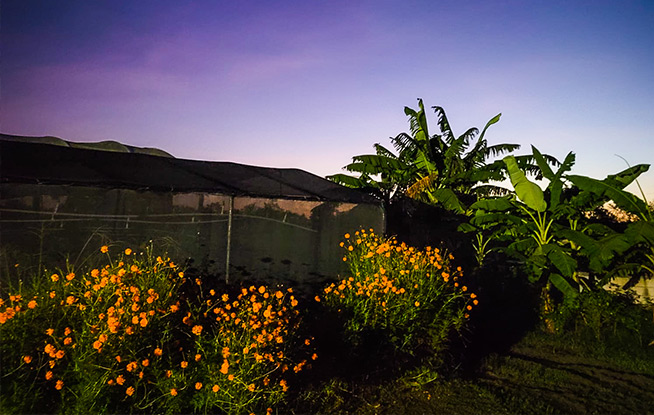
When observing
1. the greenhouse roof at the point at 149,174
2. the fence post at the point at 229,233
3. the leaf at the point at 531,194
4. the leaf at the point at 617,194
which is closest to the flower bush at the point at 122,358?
the greenhouse roof at the point at 149,174

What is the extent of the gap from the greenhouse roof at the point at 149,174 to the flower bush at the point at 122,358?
2677 millimetres

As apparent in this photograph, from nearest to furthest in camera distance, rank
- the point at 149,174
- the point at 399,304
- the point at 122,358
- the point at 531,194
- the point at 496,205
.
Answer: the point at 122,358 < the point at 399,304 < the point at 149,174 < the point at 531,194 < the point at 496,205

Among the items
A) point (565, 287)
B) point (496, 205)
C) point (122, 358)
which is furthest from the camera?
point (496, 205)

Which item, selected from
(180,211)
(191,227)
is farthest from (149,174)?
(191,227)

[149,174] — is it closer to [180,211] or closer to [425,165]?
[180,211]

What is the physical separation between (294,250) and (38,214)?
3595mm

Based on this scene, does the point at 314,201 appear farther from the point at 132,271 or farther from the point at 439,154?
the point at 439,154

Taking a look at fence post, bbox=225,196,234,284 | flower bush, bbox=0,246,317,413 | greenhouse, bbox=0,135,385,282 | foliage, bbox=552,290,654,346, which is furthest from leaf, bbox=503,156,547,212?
flower bush, bbox=0,246,317,413

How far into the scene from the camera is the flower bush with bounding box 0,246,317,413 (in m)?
3.29

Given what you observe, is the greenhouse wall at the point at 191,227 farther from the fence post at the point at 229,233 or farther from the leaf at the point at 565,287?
the leaf at the point at 565,287

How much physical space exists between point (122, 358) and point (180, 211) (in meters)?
3.68

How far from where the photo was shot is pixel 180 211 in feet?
22.4

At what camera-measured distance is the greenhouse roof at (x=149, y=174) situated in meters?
6.09

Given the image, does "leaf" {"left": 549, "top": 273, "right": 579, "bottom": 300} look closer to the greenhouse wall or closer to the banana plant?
the banana plant
